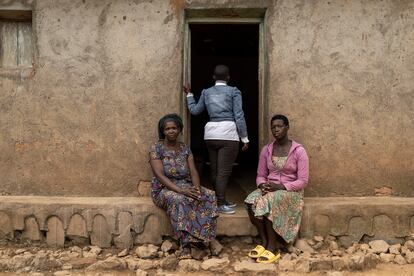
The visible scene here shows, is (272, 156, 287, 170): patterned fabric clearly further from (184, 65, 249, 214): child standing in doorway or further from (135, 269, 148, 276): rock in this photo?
(135, 269, 148, 276): rock

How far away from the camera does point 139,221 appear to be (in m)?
4.44

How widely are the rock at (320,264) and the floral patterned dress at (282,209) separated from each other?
317mm

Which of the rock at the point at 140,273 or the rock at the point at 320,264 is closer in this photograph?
the rock at the point at 140,273

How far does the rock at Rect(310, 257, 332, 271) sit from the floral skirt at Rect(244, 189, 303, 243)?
32cm

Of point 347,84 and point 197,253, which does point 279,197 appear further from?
point 347,84

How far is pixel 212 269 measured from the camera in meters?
3.97

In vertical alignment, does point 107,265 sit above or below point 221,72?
below

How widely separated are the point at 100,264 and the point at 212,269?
1.03m

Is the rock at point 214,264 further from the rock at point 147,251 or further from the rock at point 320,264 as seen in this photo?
the rock at point 320,264

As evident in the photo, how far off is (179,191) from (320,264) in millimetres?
1468

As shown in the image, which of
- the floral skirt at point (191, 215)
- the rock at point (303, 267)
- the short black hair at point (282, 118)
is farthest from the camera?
the short black hair at point (282, 118)

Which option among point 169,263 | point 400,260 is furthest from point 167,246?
point 400,260

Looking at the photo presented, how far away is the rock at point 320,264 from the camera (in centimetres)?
401

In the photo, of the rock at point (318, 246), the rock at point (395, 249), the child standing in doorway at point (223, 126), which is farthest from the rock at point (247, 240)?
the rock at point (395, 249)
